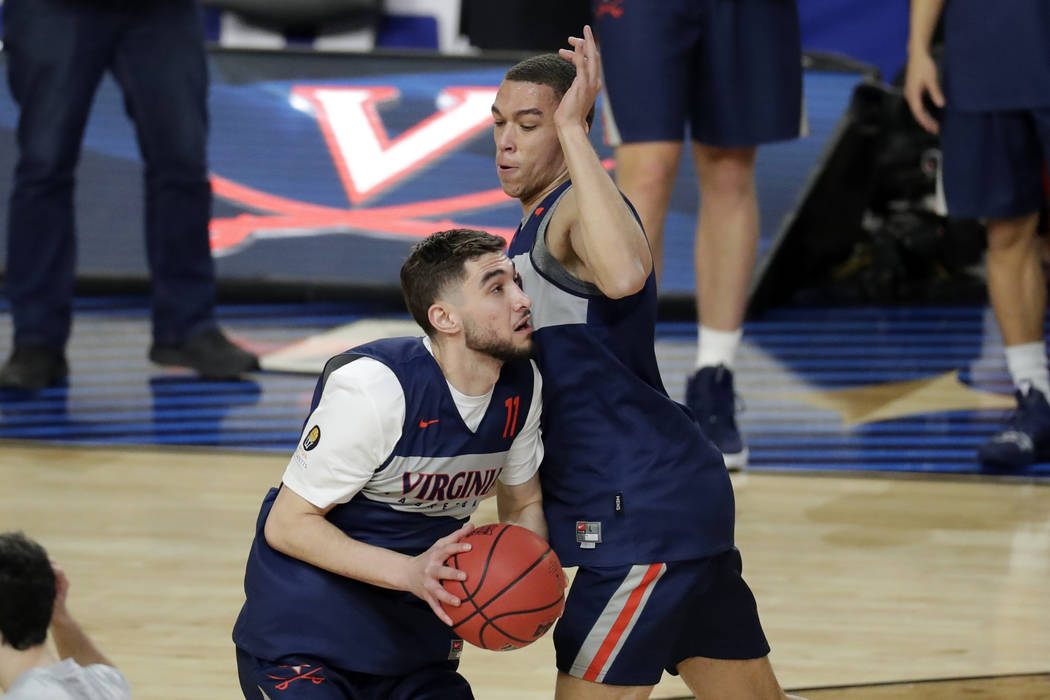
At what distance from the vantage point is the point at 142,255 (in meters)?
6.45

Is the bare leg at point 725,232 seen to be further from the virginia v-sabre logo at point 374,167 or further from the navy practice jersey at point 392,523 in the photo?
the navy practice jersey at point 392,523

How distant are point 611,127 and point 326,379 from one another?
2097mm

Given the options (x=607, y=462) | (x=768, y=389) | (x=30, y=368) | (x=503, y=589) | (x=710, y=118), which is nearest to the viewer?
(x=503, y=589)

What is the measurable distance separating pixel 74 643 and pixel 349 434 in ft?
1.97

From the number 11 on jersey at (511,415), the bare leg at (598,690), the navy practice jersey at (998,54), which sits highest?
the navy practice jersey at (998,54)

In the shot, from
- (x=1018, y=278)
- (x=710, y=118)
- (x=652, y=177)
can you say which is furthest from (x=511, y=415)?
(x=1018, y=278)

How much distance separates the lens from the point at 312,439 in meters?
2.34

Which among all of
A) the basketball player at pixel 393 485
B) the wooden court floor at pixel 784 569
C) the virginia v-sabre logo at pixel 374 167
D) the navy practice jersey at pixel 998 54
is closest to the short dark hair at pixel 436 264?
the basketball player at pixel 393 485

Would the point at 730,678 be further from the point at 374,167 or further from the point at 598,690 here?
the point at 374,167

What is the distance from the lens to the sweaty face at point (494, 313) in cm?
238

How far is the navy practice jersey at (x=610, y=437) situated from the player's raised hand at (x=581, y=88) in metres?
0.18

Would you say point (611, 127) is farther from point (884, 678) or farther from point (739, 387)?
point (884, 678)

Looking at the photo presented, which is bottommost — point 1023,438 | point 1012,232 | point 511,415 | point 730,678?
point 1023,438

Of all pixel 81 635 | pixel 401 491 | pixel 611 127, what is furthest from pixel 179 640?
pixel 611 127
